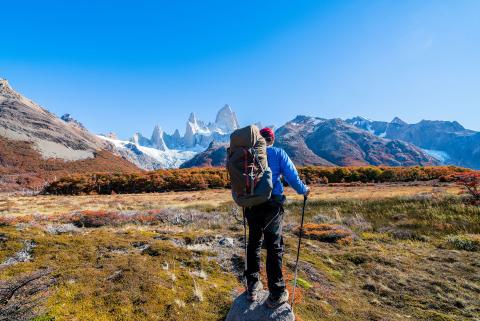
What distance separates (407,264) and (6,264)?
13663 millimetres

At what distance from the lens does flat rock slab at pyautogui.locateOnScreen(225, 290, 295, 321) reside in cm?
586

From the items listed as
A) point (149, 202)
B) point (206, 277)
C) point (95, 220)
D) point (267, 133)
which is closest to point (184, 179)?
point (149, 202)

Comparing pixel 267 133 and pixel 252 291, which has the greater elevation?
pixel 267 133

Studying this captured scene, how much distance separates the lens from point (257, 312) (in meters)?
5.94

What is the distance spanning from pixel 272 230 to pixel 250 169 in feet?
4.60

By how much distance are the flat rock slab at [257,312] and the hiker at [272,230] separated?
0.39 ft

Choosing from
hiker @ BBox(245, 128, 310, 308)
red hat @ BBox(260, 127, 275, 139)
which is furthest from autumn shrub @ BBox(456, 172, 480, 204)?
red hat @ BBox(260, 127, 275, 139)

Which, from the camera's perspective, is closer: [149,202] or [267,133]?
[267,133]

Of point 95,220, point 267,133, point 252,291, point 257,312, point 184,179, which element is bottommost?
point 95,220

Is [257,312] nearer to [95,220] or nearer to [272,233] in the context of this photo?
[272,233]

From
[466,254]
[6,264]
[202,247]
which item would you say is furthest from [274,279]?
[466,254]

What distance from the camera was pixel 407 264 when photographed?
11430mm

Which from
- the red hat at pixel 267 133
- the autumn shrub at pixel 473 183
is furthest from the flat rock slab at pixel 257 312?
the autumn shrub at pixel 473 183

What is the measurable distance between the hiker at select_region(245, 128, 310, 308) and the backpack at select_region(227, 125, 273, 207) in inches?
15.3
